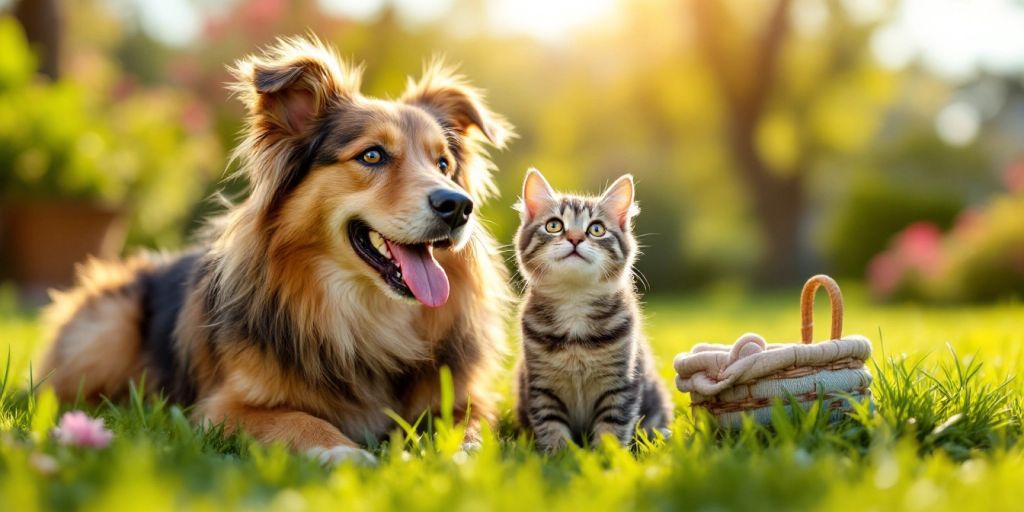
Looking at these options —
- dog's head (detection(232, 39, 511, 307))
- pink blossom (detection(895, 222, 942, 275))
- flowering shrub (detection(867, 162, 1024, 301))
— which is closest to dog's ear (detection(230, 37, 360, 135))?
dog's head (detection(232, 39, 511, 307))

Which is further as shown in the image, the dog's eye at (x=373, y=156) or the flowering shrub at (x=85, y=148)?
the flowering shrub at (x=85, y=148)

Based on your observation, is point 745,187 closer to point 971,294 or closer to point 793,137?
point 793,137

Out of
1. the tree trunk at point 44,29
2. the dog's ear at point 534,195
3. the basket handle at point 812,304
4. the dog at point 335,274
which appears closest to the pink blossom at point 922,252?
the basket handle at point 812,304

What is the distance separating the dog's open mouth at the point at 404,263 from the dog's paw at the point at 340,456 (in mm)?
754

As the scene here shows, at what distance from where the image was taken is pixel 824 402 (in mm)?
3107

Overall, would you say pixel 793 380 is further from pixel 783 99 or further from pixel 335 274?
pixel 783 99

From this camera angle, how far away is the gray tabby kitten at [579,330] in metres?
3.50

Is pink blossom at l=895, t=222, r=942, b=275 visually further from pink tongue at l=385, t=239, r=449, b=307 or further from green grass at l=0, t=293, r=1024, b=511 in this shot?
pink tongue at l=385, t=239, r=449, b=307

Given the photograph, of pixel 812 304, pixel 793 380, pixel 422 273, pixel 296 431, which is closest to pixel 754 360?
pixel 793 380

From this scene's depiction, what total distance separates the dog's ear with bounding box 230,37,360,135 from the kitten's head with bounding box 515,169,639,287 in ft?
3.05

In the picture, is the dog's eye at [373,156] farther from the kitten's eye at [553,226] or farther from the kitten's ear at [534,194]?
the kitten's eye at [553,226]

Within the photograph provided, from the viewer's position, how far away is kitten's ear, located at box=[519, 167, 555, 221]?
12.6ft

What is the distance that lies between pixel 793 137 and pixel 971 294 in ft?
29.7

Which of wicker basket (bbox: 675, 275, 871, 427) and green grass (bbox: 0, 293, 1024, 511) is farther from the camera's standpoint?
wicker basket (bbox: 675, 275, 871, 427)
